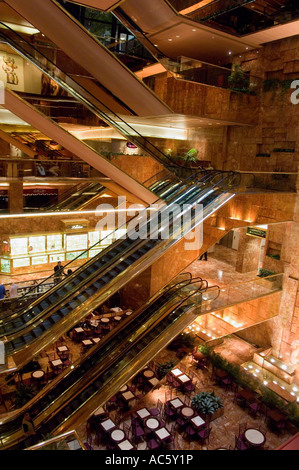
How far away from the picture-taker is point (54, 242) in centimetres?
1413

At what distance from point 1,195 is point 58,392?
23.8ft

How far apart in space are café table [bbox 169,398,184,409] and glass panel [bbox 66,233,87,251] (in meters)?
7.62

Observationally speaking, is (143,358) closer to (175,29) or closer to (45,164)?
(45,164)

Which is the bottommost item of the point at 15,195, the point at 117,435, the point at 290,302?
the point at 117,435

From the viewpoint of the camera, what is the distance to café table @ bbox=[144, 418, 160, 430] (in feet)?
26.8

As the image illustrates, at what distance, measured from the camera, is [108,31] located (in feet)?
53.7

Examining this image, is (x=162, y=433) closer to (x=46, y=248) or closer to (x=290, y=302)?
(x=290, y=302)

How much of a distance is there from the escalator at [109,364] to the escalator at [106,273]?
133 centimetres

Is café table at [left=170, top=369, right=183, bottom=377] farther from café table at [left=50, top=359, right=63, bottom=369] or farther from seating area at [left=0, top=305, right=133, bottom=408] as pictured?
café table at [left=50, top=359, right=63, bottom=369]

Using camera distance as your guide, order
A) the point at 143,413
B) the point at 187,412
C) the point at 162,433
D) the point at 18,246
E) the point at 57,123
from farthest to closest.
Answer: the point at 18,246
the point at 57,123
the point at 187,412
the point at 143,413
the point at 162,433

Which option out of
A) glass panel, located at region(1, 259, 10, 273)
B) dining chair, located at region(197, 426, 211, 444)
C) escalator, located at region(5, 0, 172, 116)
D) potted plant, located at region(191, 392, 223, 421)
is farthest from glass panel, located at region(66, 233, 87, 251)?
dining chair, located at region(197, 426, 211, 444)

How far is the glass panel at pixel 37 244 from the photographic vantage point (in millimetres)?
13562

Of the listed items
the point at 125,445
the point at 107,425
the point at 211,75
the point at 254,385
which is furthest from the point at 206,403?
the point at 211,75

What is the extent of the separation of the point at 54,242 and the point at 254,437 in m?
9.75
